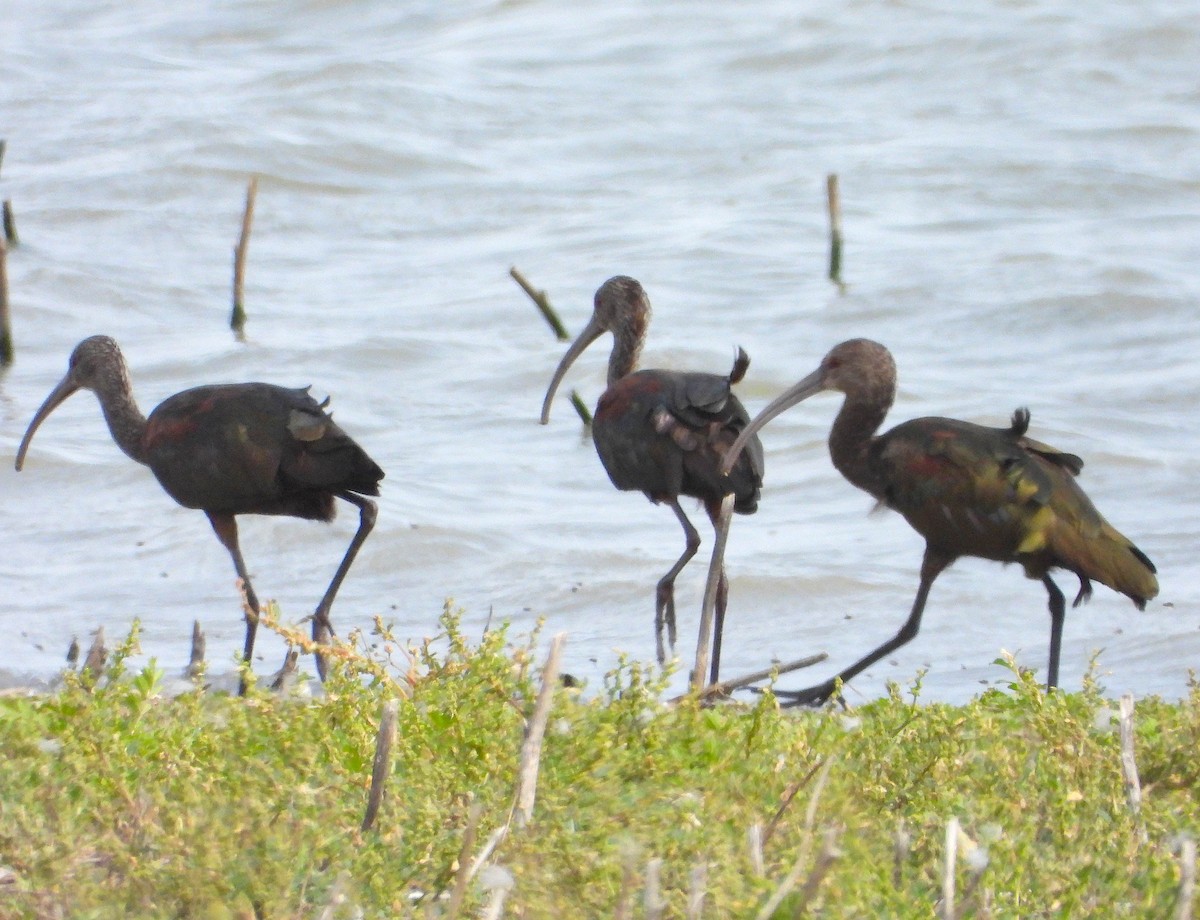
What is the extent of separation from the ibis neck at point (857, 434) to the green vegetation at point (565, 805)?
6.97 ft

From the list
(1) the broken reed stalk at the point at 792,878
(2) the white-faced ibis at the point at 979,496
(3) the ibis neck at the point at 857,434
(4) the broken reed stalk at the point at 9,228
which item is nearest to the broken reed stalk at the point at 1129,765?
(1) the broken reed stalk at the point at 792,878

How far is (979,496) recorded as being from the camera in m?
6.89

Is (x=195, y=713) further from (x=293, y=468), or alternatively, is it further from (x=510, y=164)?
(x=510, y=164)

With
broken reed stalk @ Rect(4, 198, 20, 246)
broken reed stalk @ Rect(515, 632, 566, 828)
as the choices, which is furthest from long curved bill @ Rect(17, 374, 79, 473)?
broken reed stalk @ Rect(4, 198, 20, 246)

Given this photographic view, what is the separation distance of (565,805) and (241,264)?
10.2 meters

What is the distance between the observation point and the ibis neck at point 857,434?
743 centimetres

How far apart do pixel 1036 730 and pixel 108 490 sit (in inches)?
306

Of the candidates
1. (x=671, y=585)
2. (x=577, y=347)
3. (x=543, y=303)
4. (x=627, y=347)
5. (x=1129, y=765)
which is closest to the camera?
(x=1129, y=765)

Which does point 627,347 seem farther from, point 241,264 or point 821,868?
point 821,868

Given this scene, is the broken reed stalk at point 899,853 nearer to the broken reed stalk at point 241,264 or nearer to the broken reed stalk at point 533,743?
the broken reed stalk at point 533,743

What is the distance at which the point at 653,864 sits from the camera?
10.2 ft

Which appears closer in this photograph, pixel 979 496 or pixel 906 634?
pixel 979 496

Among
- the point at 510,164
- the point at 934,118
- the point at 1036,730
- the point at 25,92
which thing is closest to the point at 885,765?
the point at 1036,730

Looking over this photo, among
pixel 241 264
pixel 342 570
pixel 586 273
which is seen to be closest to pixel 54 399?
pixel 342 570
